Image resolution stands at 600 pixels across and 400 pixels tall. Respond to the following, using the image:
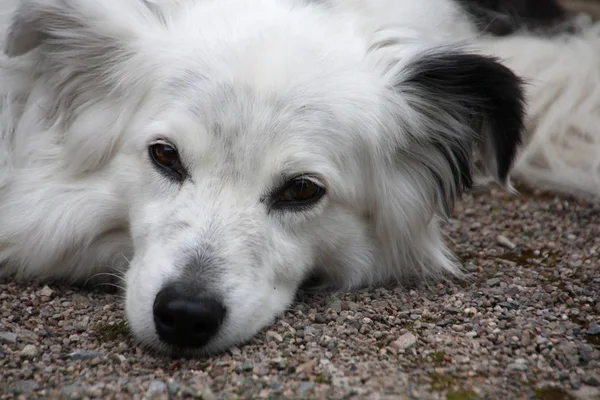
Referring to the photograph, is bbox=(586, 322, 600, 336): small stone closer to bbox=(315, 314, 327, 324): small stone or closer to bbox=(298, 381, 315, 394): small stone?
bbox=(315, 314, 327, 324): small stone

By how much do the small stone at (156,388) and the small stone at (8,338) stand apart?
0.63 meters

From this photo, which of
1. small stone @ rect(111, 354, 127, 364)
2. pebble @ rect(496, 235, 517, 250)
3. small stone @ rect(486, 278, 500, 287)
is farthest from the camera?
pebble @ rect(496, 235, 517, 250)

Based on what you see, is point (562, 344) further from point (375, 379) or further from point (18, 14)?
point (18, 14)

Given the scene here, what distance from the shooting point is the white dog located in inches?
111

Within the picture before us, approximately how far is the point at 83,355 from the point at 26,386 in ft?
0.84

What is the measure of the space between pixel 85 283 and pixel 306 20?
1420 millimetres

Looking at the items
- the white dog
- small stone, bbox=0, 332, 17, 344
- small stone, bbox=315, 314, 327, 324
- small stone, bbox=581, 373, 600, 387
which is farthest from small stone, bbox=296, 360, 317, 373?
small stone, bbox=0, 332, 17, 344

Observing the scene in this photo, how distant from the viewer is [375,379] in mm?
2502

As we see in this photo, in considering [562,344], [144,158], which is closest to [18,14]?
[144,158]

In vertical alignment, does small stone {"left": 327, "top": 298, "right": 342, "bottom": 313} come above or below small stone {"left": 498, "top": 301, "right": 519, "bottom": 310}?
below

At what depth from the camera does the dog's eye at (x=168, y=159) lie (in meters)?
2.98

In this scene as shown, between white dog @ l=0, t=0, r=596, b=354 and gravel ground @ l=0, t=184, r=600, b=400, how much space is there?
0.14m

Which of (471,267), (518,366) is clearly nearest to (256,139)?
(518,366)

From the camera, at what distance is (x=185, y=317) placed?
104 inches
